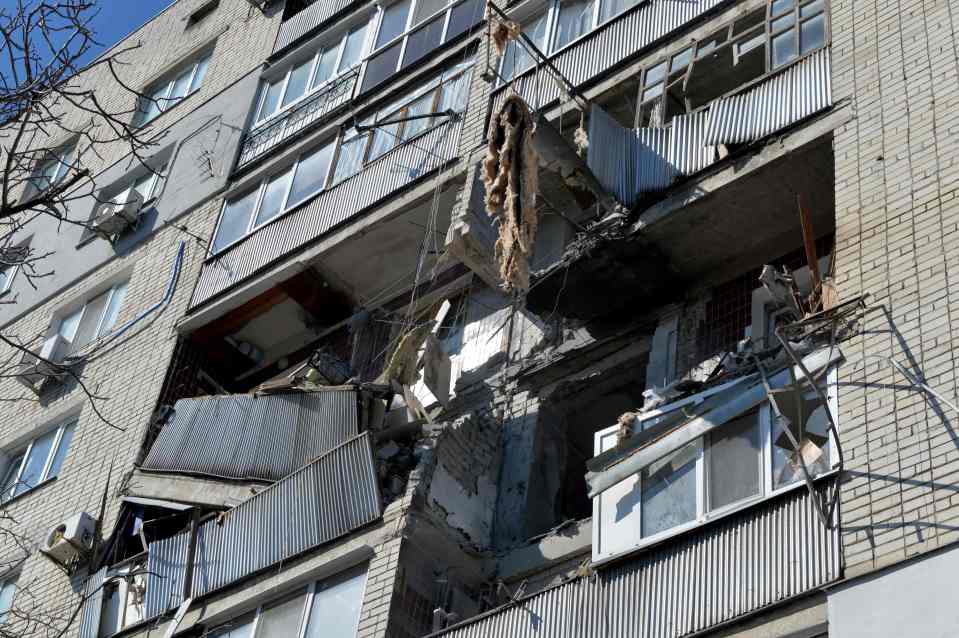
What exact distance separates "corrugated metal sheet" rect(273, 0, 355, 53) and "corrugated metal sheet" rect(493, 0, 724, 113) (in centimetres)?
538

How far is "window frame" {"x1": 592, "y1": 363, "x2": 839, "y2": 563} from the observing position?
8750mm

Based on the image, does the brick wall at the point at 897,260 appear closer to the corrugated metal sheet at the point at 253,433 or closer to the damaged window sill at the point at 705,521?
the damaged window sill at the point at 705,521

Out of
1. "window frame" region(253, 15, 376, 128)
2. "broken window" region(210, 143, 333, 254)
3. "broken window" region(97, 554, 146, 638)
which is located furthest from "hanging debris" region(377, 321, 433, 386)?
"window frame" region(253, 15, 376, 128)

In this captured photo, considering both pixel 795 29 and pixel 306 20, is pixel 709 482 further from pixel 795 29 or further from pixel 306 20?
pixel 306 20

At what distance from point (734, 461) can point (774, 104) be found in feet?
12.4

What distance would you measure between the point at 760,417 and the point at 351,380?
6.16 m

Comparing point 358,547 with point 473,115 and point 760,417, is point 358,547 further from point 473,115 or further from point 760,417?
point 473,115

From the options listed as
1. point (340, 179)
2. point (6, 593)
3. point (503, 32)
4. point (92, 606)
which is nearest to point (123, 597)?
point (92, 606)

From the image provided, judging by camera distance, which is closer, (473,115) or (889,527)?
(889,527)

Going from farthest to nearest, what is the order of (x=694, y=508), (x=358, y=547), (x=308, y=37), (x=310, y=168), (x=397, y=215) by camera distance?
(x=308, y=37) → (x=310, y=168) → (x=397, y=215) → (x=358, y=547) → (x=694, y=508)

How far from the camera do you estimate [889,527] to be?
26.2ft

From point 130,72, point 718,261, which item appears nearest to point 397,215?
point 718,261

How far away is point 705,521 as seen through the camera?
8961 mm

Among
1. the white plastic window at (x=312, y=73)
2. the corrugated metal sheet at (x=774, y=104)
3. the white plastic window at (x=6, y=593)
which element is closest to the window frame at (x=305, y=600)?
the white plastic window at (x=6, y=593)
